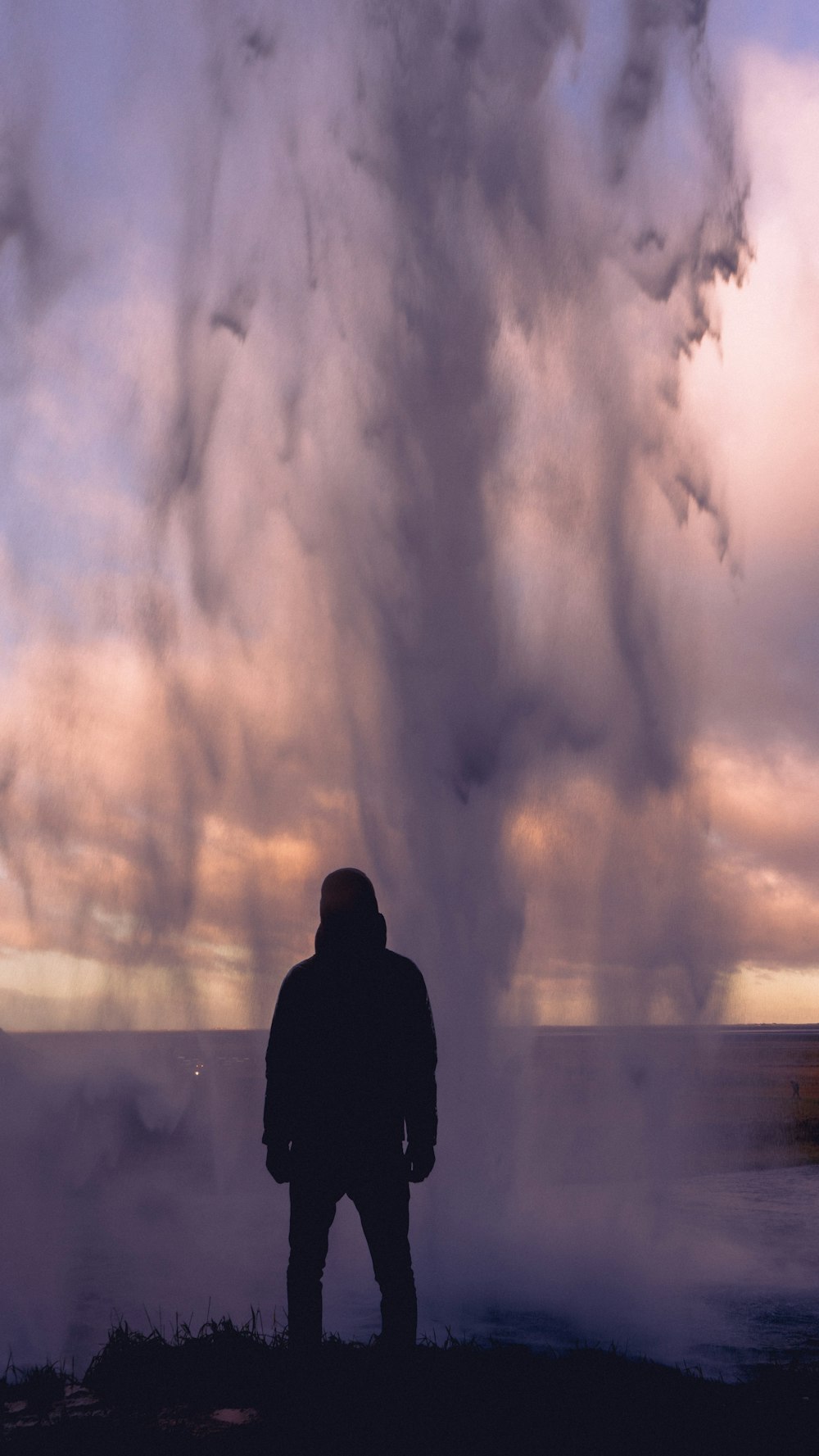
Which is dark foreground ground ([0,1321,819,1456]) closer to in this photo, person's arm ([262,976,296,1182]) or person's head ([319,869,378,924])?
person's arm ([262,976,296,1182])

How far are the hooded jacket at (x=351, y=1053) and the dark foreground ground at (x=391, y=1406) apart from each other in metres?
1.08

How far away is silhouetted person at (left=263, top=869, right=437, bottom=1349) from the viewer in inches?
196

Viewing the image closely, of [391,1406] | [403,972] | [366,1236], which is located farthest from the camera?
[403,972]

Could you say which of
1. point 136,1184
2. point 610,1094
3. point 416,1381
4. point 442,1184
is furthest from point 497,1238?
point 136,1184

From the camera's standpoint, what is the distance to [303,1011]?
16.9ft

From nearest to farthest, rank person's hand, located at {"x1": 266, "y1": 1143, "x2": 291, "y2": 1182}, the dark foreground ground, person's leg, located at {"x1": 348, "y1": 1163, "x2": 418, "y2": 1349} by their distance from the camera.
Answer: the dark foreground ground < person's leg, located at {"x1": 348, "y1": 1163, "x2": 418, "y2": 1349} < person's hand, located at {"x1": 266, "y1": 1143, "x2": 291, "y2": 1182}

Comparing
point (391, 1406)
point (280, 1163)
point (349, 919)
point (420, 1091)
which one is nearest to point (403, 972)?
point (349, 919)

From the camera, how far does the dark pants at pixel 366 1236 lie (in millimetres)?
4965

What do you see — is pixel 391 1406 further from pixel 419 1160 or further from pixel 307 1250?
pixel 419 1160

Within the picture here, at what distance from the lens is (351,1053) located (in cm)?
509

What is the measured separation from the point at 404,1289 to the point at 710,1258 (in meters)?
8.31

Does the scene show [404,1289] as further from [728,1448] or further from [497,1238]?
[497,1238]

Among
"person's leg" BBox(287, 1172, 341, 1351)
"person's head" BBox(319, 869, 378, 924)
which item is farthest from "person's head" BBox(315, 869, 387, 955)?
"person's leg" BBox(287, 1172, 341, 1351)

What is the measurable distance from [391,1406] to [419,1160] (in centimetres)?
105
